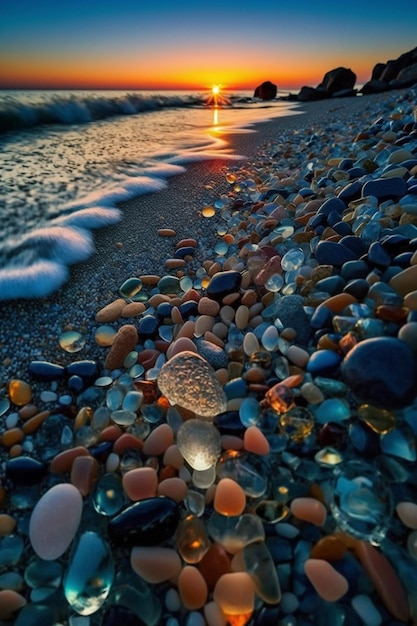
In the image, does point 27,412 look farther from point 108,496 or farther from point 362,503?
point 362,503

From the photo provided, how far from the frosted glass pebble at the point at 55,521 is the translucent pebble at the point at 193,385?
37 centimetres

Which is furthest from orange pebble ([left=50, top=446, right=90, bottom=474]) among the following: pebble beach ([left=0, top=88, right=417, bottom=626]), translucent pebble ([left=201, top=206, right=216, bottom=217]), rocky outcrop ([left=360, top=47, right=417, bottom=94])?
rocky outcrop ([left=360, top=47, right=417, bottom=94])

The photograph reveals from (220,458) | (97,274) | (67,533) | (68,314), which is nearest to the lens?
(67,533)

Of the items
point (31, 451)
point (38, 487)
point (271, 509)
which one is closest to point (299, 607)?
point (271, 509)

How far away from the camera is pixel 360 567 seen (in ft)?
2.60

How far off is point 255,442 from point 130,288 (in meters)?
1.07

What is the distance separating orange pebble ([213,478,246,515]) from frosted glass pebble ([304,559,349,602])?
0.62ft

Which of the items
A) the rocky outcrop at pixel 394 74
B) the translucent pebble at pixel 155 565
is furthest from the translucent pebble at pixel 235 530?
the rocky outcrop at pixel 394 74

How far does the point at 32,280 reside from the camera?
188 cm

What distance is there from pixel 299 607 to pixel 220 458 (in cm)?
36

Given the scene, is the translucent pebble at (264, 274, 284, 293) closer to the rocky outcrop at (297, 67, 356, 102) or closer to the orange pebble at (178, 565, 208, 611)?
the orange pebble at (178, 565, 208, 611)

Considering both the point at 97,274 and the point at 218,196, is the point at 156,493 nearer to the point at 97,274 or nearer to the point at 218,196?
the point at 97,274

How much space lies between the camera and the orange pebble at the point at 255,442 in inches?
39.6

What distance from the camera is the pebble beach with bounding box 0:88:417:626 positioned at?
2.61ft
